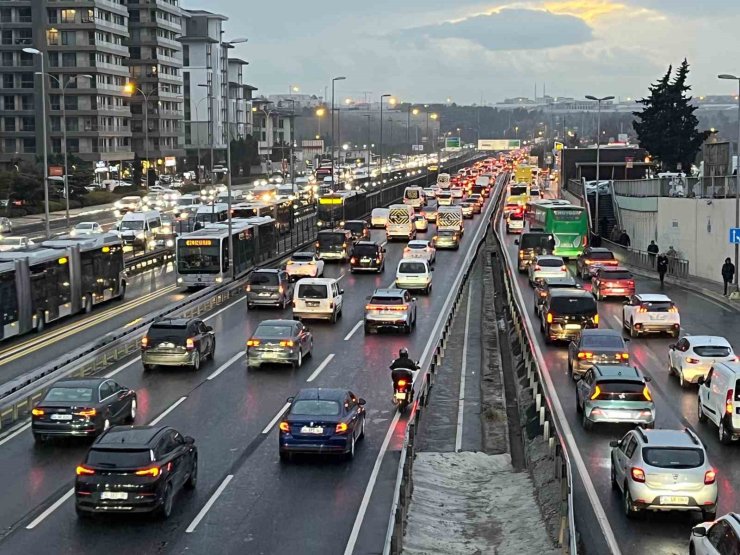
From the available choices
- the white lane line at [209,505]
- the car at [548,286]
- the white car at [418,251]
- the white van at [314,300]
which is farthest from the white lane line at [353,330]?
the white lane line at [209,505]

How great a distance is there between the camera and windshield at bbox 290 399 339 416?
22297 mm

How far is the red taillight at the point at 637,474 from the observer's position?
1781 centimetres

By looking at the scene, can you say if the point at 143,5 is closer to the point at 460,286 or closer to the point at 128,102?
the point at 128,102

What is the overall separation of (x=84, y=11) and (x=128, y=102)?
17.5 metres

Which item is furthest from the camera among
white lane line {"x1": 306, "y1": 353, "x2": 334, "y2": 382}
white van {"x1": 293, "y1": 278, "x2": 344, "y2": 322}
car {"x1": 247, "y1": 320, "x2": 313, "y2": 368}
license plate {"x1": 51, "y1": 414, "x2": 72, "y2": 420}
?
white van {"x1": 293, "y1": 278, "x2": 344, "y2": 322}

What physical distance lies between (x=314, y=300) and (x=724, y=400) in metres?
20.0

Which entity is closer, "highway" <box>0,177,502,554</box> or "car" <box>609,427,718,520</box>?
"highway" <box>0,177,502,554</box>

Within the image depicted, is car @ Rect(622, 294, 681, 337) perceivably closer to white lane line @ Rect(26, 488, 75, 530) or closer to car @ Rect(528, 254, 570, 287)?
car @ Rect(528, 254, 570, 287)

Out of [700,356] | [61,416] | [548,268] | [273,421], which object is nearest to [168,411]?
[273,421]

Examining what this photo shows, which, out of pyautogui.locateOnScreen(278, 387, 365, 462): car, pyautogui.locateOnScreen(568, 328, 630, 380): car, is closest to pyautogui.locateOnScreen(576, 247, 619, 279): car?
pyautogui.locateOnScreen(568, 328, 630, 380): car

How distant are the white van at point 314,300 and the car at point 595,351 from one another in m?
12.4

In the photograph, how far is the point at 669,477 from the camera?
17.7 metres

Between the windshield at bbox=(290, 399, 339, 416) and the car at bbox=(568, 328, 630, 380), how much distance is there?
385 inches

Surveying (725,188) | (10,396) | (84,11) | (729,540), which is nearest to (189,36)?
(84,11)
